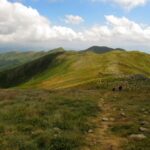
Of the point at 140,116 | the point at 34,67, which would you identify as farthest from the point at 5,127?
the point at 34,67

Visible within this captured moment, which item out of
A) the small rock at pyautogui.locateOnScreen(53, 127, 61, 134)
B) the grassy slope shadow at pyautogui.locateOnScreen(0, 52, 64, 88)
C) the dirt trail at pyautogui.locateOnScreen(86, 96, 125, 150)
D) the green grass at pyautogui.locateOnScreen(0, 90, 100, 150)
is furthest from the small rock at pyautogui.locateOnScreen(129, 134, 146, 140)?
the grassy slope shadow at pyautogui.locateOnScreen(0, 52, 64, 88)

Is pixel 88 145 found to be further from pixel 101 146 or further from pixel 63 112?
pixel 63 112

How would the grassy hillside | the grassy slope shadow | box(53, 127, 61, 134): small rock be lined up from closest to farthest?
the grassy hillside < box(53, 127, 61, 134): small rock < the grassy slope shadow

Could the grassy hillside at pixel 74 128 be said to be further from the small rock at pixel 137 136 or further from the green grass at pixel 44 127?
the small rock at pixel 137 136

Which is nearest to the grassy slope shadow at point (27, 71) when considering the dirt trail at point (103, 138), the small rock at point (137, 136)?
the dirt trail at point (103, 138)

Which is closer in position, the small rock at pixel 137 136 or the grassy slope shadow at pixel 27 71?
the small rock at pixel 137 136

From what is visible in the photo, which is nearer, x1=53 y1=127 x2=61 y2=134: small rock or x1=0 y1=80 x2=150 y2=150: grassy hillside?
x1=0 y1=80 x2=150 y2=150: grassy hillside

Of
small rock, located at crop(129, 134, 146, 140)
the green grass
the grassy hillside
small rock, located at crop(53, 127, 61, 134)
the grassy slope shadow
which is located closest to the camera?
the green grass

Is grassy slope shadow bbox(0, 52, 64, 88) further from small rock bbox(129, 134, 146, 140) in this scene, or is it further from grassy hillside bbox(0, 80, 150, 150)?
small rock bbox(129, 134, 146, 140)

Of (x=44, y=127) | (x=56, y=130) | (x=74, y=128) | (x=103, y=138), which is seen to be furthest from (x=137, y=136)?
(x=44, y=127)

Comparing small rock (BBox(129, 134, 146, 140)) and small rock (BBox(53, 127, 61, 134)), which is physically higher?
small rock (BBox(53, 127, 61, 134))

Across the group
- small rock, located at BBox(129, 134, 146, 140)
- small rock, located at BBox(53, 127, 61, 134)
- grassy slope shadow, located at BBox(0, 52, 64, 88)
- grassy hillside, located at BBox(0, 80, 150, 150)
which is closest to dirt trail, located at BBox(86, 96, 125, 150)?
grassy hillside, located at BBox(0, 80, 150, 150)

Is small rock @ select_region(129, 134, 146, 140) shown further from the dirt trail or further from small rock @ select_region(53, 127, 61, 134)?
small rock @ select_region(53, 127, 61, 134)

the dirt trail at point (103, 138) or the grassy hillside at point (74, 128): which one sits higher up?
the grassy hillside at point (74, 128)
